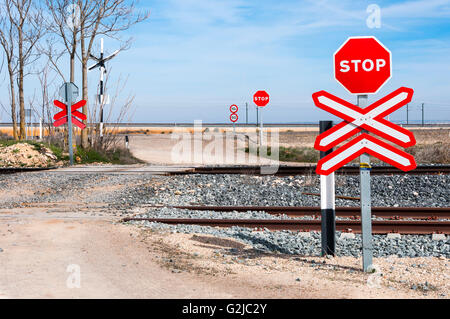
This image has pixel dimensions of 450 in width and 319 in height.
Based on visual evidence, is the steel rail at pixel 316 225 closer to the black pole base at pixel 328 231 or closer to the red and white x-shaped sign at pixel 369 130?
the black pole base at pixel 328 231

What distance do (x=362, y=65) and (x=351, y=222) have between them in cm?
415

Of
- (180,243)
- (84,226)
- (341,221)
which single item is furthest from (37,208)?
(341,221)

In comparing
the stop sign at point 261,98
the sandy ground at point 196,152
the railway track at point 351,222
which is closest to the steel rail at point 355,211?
the railway track at point 351,222

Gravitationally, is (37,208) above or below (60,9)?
below

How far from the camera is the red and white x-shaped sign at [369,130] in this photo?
5383 mm

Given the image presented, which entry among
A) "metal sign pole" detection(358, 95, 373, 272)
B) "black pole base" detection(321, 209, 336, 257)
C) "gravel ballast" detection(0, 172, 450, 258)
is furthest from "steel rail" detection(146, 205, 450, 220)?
"metal sign pole" detection(358, 95, 373, 272)

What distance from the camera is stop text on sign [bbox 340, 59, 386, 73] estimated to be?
212 inches

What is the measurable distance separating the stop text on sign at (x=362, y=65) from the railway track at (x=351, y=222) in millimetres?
4009

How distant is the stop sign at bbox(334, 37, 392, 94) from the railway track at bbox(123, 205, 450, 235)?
3.90 m

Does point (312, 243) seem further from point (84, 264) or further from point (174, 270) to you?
point (84, 264)

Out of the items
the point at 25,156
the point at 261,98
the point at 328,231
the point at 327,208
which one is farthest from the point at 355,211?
the point at 261,98

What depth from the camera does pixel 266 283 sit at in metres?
5.54

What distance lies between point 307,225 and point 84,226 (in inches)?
157
